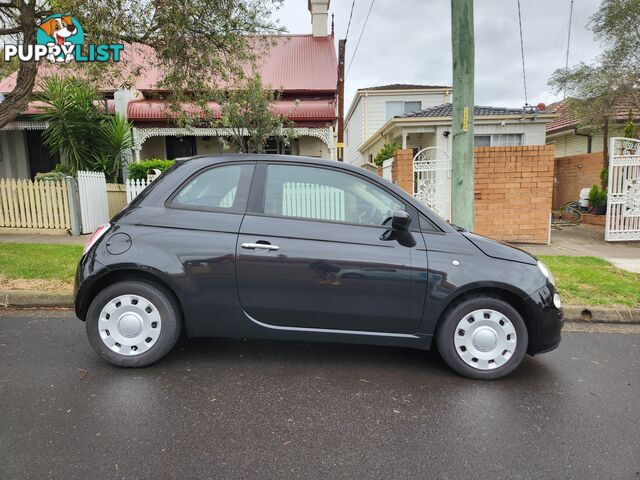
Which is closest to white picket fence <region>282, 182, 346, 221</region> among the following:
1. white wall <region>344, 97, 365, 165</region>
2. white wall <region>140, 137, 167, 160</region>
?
white wall <region>140, 137, 167, 160</region>

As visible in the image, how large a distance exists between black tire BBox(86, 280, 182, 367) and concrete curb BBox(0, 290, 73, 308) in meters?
2.08

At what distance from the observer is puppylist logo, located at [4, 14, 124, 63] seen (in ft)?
24.3

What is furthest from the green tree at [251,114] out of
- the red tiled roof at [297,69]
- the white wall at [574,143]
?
the white wall at [574,143]

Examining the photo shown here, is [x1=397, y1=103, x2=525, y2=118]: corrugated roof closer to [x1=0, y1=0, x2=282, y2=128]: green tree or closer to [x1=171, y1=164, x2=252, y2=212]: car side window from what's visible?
[x1=0, y1=0, x2=282, y2=128]: green tree

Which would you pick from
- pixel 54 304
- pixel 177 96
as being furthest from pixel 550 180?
pixel 54 304

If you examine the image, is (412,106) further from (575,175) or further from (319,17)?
(575,175)

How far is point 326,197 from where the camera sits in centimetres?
354

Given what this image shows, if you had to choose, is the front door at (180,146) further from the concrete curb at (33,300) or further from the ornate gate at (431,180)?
the concrete curb at (33,300)

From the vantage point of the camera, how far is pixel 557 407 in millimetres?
3016

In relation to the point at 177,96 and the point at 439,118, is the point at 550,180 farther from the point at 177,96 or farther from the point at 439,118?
the point at 177,96

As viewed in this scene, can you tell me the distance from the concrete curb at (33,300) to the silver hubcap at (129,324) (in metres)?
2.13

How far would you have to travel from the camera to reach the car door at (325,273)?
329 cm

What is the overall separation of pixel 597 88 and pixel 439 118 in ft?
15.9

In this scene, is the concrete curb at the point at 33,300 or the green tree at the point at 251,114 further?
the green tree at the point at 251,114
